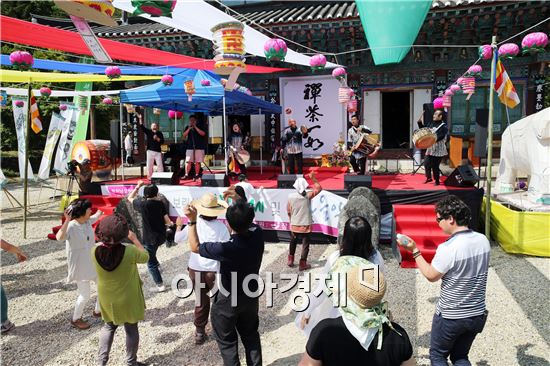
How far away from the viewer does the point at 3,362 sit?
137 inches

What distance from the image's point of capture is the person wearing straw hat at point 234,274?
2.64 meters

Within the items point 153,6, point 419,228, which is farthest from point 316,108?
point 153,6

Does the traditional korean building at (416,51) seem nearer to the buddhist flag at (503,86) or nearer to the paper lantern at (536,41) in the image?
the buddhist flag at (503,86)

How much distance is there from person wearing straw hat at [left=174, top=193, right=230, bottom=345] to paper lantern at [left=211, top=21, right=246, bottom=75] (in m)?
2.05

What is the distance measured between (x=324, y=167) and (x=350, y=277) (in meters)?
9.83

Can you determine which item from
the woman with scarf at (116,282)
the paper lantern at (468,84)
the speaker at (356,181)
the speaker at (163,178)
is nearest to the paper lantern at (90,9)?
the woman with scarf at (116,282)

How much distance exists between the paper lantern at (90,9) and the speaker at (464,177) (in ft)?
19.8

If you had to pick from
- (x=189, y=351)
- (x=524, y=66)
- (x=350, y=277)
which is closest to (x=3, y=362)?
(x=189, y=351)

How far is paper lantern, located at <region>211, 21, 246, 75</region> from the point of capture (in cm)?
484

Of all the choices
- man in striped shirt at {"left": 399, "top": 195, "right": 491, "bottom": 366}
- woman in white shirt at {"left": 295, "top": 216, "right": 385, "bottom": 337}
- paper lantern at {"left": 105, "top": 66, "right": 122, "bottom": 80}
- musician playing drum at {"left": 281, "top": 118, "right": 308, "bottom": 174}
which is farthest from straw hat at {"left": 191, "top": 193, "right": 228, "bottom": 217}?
musician playing drum at {"left": 281, "top": 118, "right": 308, "bottom": 174}

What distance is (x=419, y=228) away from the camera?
21.1 ft

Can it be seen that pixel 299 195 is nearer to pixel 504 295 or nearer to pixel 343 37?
pixel 504 295

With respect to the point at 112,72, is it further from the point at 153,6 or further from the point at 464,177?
the point at 464,177

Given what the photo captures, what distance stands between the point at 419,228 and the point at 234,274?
4642mm
